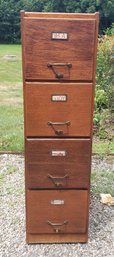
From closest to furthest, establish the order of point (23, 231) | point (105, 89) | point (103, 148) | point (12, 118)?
point (23, 231) < point (103, 148) < point (105, 89) < point (12, 118)

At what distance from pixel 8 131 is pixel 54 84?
3.30 metres

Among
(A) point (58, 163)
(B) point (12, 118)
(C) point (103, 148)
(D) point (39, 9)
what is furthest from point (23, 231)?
(D) point (39, 9)

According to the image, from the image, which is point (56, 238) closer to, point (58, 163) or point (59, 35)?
point (58, 163)

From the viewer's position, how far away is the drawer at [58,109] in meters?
2.45

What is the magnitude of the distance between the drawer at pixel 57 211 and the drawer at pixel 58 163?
7cm

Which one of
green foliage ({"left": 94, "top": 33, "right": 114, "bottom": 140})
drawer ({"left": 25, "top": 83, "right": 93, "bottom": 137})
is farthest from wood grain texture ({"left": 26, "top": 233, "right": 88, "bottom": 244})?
green foliage ({"left": 94, "top": 33, "right": 114, "bottom": 140})

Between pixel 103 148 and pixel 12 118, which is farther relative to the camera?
pixel 12 118

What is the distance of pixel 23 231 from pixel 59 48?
1.54 meters

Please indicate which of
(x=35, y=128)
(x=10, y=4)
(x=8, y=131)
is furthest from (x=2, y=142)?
(x=10, y=4)

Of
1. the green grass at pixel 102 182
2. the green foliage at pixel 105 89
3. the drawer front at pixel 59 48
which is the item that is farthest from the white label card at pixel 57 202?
the green foliage at pixel 105 89

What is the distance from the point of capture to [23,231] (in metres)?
3.08

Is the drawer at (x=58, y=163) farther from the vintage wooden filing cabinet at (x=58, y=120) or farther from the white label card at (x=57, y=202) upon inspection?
the white label card at (x=57, y=202)

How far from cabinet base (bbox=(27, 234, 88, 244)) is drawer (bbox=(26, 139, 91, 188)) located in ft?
1.46

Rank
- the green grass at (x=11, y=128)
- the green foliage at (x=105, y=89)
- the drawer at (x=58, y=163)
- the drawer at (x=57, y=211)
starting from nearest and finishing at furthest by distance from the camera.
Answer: the drawer at (x=58, y=163) < the drawer at (x=57, y=211) < the green grass at (x=11, y=128) < the green foliage at (x=105, y=89)
